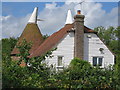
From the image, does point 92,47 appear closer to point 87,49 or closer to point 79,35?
point 87,49

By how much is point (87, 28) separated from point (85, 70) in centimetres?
1502

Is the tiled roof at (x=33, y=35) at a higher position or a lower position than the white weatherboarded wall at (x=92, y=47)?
higher

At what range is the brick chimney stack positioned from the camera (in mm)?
20891

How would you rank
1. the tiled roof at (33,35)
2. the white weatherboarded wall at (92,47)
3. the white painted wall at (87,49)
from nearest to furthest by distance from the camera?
1. the white painted wall at (87,49)
2. the white weatherboarded wall at (92,47)
3. the tiled roof at (33,35)

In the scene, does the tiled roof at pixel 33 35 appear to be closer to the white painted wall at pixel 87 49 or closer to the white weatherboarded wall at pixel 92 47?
the white painted wall at pixel 87 49

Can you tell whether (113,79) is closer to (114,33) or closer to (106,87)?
(106,87)

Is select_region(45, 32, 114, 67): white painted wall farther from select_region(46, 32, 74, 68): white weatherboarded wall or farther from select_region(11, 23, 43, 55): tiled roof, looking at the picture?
select_region(11, 23, 43, 55): tiled roof

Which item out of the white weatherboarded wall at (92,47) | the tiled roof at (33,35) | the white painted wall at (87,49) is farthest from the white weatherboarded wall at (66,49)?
the tiled roof at (33,35)

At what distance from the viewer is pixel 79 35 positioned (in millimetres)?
20953

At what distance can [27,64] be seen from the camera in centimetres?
759

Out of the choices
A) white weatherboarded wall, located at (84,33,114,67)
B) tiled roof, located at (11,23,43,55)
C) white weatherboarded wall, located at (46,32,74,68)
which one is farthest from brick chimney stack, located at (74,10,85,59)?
tiled roof, located at (11,23,43,55)

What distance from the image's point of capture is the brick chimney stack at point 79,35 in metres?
20.9

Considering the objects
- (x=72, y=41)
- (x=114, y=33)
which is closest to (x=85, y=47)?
(x=72, y=41)

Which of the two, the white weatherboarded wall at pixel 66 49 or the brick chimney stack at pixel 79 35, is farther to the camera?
the brick chimney stack at pixel 79 35
